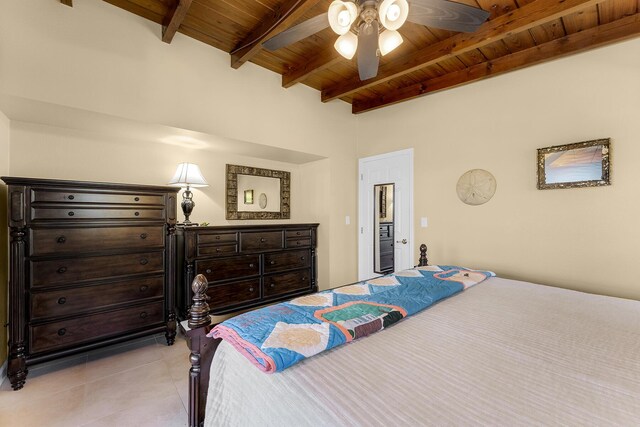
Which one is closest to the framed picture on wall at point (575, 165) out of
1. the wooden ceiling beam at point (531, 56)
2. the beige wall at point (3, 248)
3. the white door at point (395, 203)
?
the wooden ceiling beam at point (531, 56)

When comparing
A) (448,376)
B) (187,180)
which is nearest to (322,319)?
(448,376)

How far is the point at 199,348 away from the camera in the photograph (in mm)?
1283

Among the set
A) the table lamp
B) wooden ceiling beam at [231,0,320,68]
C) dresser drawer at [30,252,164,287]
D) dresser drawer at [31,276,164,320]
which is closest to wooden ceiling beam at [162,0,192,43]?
wooden ceiling beam at [231,0,320,68]

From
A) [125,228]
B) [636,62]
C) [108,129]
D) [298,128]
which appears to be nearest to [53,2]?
[108,129]

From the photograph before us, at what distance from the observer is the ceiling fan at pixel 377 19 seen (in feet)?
4.95

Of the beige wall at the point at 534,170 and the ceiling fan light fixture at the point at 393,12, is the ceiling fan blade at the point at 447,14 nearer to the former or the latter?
the ceiling fan light fixture at the point at 393,12

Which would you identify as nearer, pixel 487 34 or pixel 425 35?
pixel 487 34

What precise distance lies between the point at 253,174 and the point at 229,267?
1.35m

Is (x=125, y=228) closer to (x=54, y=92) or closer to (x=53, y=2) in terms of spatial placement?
(x=54, y=92)

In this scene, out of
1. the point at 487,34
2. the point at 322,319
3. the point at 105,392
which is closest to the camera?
the point at 322,319

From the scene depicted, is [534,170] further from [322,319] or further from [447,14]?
[322,319]

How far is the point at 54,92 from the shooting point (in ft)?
6.77

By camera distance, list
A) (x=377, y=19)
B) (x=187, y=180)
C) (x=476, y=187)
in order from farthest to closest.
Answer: (x=476, y=187) < (x=187, y=180) < (x=377, y=19)

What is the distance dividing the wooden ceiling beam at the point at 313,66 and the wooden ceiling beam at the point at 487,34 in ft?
2.02
